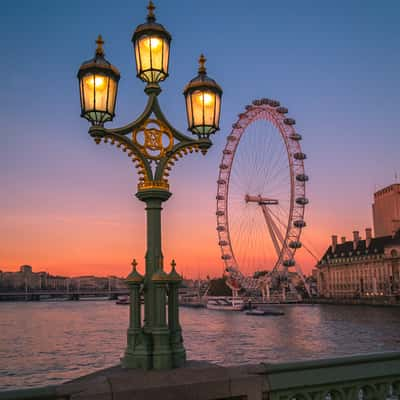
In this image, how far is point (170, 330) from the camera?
18.0 feet

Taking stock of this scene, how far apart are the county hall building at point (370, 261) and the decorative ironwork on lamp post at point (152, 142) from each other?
95942 mm

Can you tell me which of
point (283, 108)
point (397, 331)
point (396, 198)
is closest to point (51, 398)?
Result: point (397, 331)

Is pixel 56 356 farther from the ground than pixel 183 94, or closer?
closer

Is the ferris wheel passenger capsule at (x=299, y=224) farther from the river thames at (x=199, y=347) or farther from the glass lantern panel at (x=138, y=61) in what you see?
the glass lantern panel at (x=138, y=61)

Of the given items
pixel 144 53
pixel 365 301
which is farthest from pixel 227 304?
pixel 144 53

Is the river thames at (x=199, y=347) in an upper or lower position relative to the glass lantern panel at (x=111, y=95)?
lower

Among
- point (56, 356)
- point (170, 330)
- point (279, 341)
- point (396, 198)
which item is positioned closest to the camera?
point (170, 330)

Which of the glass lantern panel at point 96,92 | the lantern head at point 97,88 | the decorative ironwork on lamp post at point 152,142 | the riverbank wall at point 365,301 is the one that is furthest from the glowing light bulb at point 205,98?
the riverbank wall at point 365,301

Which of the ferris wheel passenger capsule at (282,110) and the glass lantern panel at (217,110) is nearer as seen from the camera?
the glass lantern panel at (217,110)

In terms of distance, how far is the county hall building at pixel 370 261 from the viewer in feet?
346

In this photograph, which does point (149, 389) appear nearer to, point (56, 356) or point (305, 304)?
point (56, 356)

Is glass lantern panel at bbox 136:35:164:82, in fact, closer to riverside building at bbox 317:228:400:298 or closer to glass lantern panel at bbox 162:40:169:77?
glass lantern panel at bbox 162:40:169:77

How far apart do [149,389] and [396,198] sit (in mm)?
135774

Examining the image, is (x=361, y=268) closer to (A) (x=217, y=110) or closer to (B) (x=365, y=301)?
(B) (x=365, y=301)
